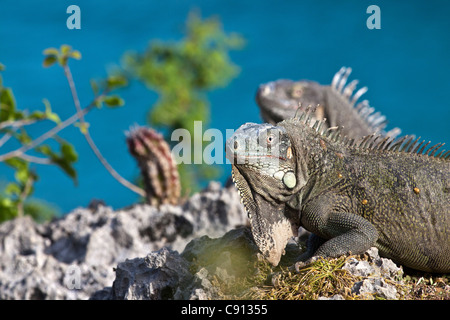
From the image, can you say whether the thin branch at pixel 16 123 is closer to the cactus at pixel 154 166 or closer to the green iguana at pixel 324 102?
the cactus at pixel 154 166

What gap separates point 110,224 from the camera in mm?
6281

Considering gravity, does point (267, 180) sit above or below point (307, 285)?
above

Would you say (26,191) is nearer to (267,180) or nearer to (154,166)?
(154,166)

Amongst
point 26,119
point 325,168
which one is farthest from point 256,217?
point 26,119

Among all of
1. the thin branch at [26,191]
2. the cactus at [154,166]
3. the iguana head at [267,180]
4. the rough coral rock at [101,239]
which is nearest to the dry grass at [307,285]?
the iguana head at [267,180]

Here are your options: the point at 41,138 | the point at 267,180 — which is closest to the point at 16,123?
the point at 41,138

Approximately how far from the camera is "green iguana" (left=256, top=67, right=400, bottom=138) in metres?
7.59

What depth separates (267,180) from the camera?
A: 12.5ft

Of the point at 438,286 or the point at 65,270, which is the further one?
the point at 65,270

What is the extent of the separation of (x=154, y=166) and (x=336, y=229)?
4128 mm

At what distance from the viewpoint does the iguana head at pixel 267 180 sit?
3.69 m

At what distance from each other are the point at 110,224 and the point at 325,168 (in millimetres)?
3112
